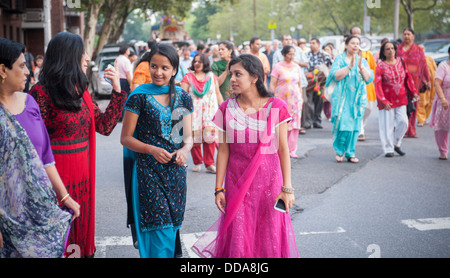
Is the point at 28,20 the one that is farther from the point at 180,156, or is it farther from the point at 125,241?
the point at 180,156

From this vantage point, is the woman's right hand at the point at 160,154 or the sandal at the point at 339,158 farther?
the sandal at the point at 339,158

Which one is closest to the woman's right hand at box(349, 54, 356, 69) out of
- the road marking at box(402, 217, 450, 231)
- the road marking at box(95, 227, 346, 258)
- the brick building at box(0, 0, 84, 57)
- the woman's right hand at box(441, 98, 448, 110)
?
the woman's right hand at box(441, 98, 448, 110)

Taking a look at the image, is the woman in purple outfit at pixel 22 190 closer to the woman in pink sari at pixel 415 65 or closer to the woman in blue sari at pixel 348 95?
the woman in blue sari at pixel 348 95

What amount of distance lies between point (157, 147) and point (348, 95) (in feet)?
19.6

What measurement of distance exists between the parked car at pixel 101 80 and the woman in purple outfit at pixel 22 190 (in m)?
17.9

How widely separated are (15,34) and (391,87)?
2408 cm

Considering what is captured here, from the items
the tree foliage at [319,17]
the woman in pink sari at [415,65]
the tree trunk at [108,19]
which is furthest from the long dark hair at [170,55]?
the tree foliage at [319,17]

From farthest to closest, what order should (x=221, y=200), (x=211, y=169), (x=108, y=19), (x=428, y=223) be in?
1. (x=108, y=19)
2. (x=211, y=169)
3. (x=428, y=223)
4. (x=221, y=200)

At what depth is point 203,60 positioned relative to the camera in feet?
28.2

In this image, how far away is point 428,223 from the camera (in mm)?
6109

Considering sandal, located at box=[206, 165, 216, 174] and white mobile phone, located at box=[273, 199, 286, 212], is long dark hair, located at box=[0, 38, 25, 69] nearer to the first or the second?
Answer: white mobile phone, located at box=[273, 199, 286, 212]

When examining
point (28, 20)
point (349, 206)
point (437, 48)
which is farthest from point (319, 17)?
point (349, 206)

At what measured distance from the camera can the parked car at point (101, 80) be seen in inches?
834

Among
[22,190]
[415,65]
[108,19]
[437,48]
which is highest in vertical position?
[108,19]
